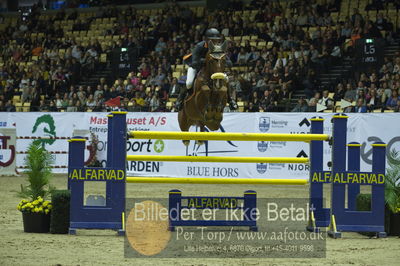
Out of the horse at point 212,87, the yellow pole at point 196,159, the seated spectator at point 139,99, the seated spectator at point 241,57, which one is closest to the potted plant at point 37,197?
the yellow pole at point 196,159

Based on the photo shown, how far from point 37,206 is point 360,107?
34.9 feet

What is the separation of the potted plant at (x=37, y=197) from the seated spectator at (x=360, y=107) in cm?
1020

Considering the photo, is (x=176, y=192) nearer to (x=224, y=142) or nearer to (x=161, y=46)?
(x=224, y=142)

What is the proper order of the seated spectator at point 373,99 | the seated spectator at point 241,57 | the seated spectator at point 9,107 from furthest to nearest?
the seated spectator at point 9,107
the seated spectator at point 241,57
the seated spectator at point 373,99

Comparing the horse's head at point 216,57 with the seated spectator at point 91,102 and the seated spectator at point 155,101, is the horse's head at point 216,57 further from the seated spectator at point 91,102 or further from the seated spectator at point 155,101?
the seated spectator at point 91,102

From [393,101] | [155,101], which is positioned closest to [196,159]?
[393,101]

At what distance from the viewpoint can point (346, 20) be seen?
21.9 meters

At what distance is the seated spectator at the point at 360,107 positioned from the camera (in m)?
17.4

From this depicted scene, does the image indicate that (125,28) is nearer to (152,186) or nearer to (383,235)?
(152,186)

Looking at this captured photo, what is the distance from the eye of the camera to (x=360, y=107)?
57.2 feet

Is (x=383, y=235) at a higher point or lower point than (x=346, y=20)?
lower

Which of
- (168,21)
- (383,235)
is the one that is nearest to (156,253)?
(383,235)

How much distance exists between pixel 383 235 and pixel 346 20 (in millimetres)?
13927

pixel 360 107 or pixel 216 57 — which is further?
pixel 360 107
